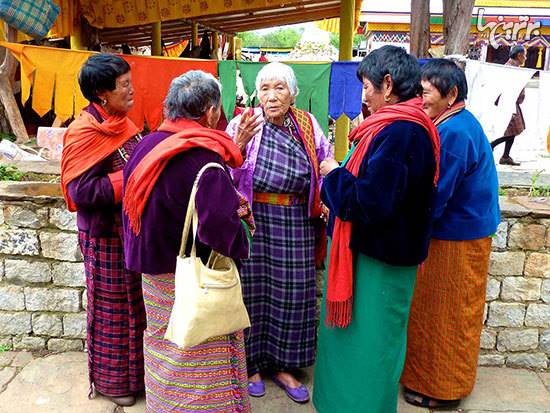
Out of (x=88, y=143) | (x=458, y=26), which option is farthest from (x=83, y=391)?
(x=458, y=26)

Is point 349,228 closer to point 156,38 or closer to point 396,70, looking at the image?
point 396,70

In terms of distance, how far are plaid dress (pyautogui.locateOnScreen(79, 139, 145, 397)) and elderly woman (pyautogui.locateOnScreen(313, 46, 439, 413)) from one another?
103cm

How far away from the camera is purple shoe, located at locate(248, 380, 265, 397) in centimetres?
285

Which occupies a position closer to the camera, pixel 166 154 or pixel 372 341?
pixel 166 154

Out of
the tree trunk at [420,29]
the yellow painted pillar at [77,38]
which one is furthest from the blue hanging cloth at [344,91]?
the yellow painted pillar at [77,38]

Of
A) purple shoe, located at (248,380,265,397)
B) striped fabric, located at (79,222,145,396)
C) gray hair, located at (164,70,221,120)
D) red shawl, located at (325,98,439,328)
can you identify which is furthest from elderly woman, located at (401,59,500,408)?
striped fabric, located at (79,222,145,396)

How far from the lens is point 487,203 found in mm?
2594

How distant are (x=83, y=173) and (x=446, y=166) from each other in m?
1.77

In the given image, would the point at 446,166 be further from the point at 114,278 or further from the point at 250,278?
the point at 114,278

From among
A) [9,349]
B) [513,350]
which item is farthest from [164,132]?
[513,350]

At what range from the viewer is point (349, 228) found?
2.25 metres

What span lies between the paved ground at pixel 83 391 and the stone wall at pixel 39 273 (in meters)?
0.15

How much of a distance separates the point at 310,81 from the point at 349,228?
9.20ft

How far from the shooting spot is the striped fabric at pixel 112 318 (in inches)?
102
